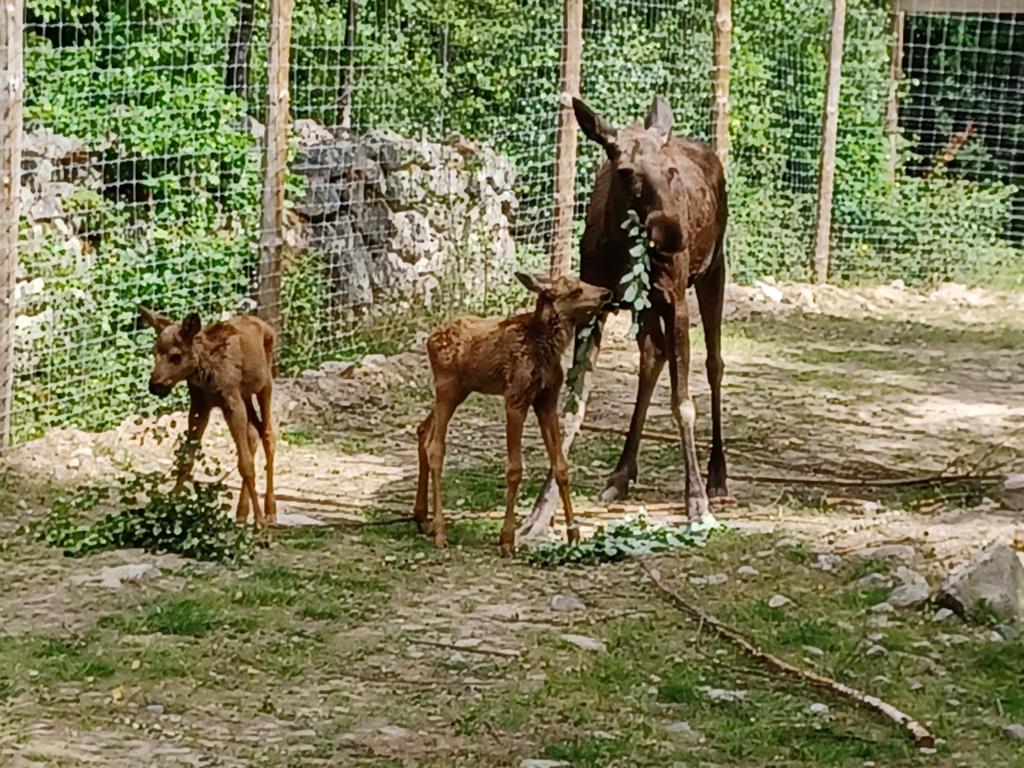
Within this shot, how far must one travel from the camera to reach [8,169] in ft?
25.7

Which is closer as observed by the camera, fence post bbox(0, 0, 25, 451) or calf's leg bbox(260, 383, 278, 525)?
calf's leg bbox(260, 383, 278, 525)

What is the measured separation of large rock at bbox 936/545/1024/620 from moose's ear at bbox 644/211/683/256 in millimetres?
1886

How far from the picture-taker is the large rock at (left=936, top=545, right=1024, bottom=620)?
5.63 m

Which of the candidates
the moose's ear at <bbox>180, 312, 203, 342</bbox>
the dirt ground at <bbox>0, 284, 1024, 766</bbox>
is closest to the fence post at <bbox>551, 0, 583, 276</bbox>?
the dirt ground at <bbox>0, 284, 1024, 766</bbox>

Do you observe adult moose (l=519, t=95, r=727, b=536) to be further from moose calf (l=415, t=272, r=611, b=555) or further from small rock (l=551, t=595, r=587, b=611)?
small rock (l=551, t=595, r=587, b=611)

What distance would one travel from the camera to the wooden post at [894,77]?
57.1 feet

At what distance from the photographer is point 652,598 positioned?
606cm

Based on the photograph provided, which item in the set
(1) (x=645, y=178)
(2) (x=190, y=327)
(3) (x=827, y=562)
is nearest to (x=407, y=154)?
(1) (x=645, y=178)

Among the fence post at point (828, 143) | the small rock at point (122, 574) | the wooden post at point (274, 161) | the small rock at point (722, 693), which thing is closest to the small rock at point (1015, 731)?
the small rock at point (722, 693)

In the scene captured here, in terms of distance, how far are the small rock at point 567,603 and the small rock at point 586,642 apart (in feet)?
1.16

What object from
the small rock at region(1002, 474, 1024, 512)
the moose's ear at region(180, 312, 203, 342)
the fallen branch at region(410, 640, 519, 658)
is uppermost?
the moose's ear at region(180, 312, 203, 342)

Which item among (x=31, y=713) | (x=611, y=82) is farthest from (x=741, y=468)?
(x=611, y=82)

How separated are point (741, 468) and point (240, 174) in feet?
11.2

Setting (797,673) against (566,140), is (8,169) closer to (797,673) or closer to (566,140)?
(797,673)
